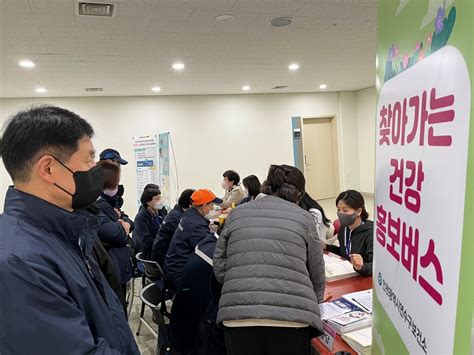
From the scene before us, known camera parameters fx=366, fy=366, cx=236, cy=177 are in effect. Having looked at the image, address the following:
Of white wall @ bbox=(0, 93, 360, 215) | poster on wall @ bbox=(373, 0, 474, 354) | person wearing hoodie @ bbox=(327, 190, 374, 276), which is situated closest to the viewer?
poster on wall @ bbox=(373, 0, 474, 354)

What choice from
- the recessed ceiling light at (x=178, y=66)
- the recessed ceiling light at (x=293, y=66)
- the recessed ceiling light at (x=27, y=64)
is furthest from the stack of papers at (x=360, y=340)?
the recessed ceiling light at (x=293, y=66)

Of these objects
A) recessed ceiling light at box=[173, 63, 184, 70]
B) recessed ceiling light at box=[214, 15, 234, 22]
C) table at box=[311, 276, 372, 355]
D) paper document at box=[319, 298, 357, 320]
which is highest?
recessed ceiling light at box=[214, 15, 234, 22]

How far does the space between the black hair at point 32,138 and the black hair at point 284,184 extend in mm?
1008

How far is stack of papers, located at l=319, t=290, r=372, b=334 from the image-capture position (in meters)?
1.49

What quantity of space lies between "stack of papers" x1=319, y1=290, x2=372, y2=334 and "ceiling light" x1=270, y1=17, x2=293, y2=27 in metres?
2.77

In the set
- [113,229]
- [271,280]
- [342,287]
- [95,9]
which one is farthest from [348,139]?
[271,280]

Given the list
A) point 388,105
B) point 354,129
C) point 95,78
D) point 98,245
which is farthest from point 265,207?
point 354,129

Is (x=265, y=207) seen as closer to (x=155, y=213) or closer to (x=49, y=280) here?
(x=49, y=280)

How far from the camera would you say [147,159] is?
5512mm

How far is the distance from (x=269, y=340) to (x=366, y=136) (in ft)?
27.0

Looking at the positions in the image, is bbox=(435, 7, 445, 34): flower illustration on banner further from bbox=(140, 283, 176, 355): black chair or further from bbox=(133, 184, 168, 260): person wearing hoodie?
bbox=(133, 184, 168, 260): person wearing hoodie

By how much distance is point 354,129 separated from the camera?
934cm

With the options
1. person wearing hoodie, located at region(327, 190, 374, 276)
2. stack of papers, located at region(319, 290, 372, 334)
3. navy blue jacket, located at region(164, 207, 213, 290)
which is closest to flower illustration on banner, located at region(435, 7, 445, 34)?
stack of papers, located at region(319, 290, 372, 334)

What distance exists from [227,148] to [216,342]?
653cm
